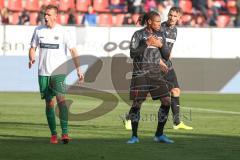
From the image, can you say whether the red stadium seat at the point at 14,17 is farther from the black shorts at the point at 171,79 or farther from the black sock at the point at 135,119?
the black sock at the point at 135,119

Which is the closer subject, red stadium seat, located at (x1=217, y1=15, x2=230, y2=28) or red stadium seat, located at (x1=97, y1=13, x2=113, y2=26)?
red stadium seat, located at (x1=97, y1=13, x2=113, y2=26)

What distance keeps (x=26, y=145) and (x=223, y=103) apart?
1140 cm

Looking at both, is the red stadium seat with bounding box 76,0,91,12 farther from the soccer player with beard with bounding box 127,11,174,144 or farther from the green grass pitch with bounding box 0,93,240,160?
the soccer player with beard with bounding box 127,11,174,144

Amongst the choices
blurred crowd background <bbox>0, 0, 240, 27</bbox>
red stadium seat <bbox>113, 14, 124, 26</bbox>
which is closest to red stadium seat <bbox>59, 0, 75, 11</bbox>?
blurred crowd background <bbox>0, 0, 240, 27</bbox>

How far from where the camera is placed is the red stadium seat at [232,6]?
108ft

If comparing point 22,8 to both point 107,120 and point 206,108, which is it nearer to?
point 206,108

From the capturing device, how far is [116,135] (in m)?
14.3

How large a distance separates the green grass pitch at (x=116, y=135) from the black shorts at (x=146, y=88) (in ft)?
2.48

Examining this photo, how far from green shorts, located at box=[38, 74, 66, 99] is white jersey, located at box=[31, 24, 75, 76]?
0.09 metres

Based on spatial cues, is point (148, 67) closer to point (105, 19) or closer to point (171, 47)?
point (171, 47)

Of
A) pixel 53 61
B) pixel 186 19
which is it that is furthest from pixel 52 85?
pixel 186 19

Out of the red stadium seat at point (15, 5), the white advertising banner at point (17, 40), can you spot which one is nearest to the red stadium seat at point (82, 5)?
the red stadium seat at point (15, 5)

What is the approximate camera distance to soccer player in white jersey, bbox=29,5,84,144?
12688mm

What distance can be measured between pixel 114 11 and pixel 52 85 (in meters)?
18.7
